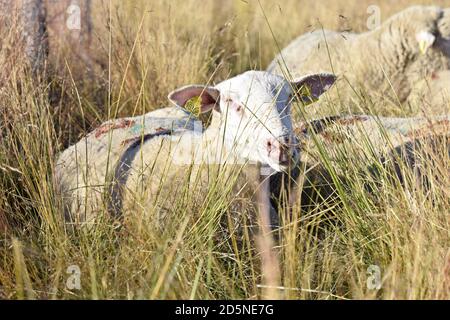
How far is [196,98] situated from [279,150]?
0.72 metres

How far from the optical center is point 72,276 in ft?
10.3

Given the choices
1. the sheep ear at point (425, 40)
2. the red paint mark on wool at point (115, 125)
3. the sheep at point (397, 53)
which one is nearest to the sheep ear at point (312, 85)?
the red paint mark on wool at point (115, 125)

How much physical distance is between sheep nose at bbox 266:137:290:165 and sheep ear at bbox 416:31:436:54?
373cm

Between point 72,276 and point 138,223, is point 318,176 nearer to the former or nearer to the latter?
point 138,223

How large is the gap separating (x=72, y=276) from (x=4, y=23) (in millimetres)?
2231

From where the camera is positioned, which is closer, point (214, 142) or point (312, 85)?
point (214, 142)

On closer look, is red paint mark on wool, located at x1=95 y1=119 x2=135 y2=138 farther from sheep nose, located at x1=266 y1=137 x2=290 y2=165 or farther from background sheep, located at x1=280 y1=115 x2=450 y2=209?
sheep nose, located at x1=266 y1=137 x2=290 y2=165

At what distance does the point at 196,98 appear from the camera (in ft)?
13.9

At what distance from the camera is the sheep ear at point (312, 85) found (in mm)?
4254

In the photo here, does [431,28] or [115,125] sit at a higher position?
[431,28]

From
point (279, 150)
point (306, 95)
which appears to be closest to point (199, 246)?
point (279, 150)

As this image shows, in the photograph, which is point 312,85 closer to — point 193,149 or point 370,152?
point 370,152

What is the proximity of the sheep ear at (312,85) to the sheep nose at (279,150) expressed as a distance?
0.54 meters
